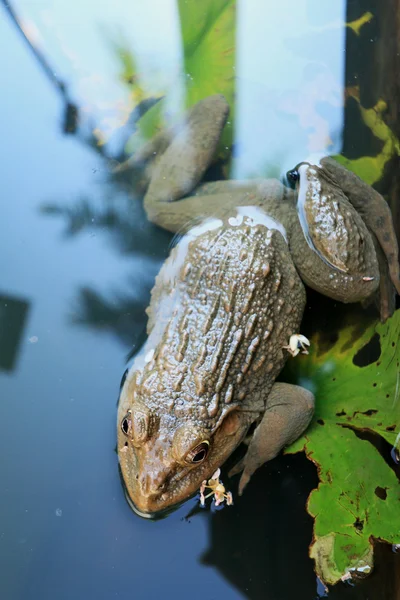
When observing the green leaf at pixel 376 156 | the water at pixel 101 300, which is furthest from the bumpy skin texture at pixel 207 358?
the green leaf at pixel 376 156

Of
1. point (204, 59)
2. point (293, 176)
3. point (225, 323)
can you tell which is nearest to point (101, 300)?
point (225, 323)

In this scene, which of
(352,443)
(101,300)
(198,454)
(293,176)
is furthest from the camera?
(293,176)

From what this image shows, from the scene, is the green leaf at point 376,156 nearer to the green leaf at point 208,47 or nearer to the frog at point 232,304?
the frog at point 232,304

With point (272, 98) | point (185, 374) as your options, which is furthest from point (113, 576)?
point (272, 98)

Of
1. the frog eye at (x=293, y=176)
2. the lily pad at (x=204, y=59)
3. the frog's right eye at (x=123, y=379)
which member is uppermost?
the lily pad at (x=204, y=59)

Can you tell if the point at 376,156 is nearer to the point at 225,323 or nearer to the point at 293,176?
the point at 293,176

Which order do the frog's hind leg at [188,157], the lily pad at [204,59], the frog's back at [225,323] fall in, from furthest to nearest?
the lily pad at [204,59] < the frog's hind leg at [188,157] < the frog's back at [225,323]

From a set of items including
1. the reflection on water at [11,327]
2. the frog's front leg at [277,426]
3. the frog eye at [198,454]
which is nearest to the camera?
the frog eye at [198,454]

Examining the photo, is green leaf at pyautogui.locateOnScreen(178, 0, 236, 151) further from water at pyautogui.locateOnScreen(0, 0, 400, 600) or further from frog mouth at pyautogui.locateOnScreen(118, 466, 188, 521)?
frog mouth at pyautogui.locateOnScreen(118, 466, 188, 521)
